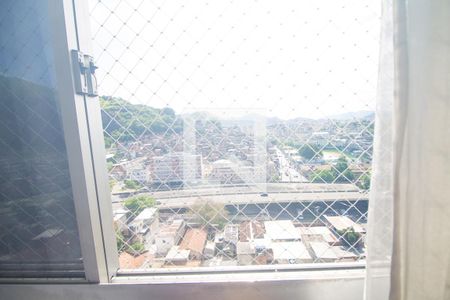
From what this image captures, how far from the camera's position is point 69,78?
54cm

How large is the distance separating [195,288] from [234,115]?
0.53 meters

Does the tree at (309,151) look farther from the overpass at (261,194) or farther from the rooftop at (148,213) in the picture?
the rooftop at (148,213)

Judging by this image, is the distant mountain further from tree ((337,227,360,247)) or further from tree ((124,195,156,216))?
tree ((124,195,156,216))

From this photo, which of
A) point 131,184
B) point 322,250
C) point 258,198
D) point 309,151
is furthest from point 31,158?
point 322,250

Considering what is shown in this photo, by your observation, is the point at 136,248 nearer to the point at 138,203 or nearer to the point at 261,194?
the point at 138,203

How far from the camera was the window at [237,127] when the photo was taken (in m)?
0.61

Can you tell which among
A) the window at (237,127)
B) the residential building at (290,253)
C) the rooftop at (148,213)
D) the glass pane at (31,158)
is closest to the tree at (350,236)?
the window at (237,127)

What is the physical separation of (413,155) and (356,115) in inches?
9.2

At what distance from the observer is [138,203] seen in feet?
2.21

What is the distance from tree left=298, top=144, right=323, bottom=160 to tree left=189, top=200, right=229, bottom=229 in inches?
11.5

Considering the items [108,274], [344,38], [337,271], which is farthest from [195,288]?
[344,38]

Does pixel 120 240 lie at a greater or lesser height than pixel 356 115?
lesser

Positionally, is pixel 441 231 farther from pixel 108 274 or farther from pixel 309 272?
pixel 108 274

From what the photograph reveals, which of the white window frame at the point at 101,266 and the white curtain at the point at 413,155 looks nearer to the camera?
the white curtain at the point at 413,155
